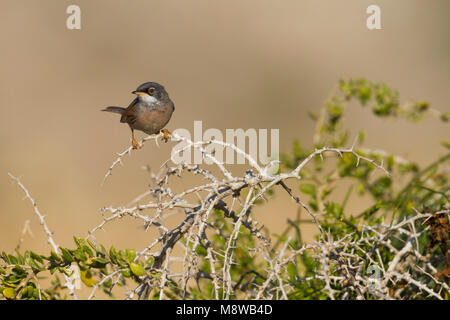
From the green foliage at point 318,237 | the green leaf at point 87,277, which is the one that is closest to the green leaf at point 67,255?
the green foliage at point 318,237

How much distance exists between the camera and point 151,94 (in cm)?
450

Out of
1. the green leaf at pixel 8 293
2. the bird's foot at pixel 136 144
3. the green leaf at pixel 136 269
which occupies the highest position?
the bird's foot at pixel 136 144

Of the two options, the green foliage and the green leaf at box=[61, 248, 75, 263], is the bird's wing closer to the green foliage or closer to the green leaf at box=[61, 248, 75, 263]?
the green foliage

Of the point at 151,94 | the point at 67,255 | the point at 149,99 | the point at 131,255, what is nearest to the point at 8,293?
the point at 67,255

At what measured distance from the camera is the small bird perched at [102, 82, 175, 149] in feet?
13.9

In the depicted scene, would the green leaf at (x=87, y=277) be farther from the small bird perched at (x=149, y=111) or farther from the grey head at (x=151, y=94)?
the grey head at (x=151, y=94)

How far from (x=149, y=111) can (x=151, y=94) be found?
29cm

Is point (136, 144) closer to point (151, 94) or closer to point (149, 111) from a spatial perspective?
point (149, 111)

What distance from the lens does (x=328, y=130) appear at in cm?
490

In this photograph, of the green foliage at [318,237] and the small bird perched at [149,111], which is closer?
the green foliage at [318,237]

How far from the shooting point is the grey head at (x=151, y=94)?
14.3 feet

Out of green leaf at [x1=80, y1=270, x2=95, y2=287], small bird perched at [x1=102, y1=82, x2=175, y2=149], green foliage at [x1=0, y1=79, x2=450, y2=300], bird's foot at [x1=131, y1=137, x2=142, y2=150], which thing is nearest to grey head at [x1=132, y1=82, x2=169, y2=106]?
small bird perched at [x1=102, y1=82, x2=175, y2=149]

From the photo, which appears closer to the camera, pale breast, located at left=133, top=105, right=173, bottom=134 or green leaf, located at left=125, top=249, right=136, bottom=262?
green leaf, located at left=125, top=249, right=136, bottom=262
